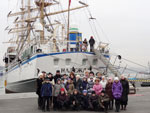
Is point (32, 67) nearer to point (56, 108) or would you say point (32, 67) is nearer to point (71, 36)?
point (71, 36)

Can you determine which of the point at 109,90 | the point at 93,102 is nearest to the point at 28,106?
the point at 93,102

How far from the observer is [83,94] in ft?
37.6

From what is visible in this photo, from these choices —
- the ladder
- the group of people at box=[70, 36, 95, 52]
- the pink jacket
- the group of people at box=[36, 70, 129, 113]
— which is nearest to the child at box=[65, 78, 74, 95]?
the group of people at box=[36, 70, 129, 113]

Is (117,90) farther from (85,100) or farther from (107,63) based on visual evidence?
(107,63)

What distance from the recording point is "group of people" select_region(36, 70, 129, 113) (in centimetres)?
1118

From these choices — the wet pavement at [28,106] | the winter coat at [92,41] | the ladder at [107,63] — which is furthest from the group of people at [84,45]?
the wet pavement at [28,106]

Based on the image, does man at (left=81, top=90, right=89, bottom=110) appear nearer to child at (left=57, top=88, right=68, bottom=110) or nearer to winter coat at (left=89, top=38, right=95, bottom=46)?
child at (left=57, top=88, right=68, bottom=110)

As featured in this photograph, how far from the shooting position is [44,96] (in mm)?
11305

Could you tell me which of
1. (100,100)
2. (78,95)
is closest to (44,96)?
(78,95)

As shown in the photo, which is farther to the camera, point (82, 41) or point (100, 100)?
point (82, 41)

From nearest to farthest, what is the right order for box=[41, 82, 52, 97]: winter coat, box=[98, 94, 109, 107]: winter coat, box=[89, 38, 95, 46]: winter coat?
box=[98, 94, 109, 107]: winter coat → box=[41, 82, 52, 97]: winter coat → box=[89, 38, 95, 46]: winter coat

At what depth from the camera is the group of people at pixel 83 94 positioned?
1118cm

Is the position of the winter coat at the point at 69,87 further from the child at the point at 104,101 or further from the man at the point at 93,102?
the child at the point at 104,101

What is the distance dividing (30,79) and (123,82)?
14573mm
